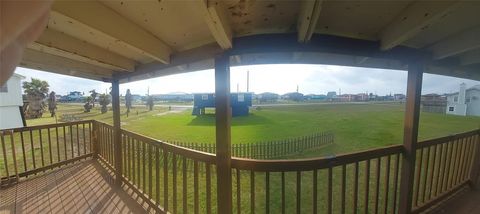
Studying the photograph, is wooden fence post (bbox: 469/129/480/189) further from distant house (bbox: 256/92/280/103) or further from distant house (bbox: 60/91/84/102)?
distant house (bbox: 60/91/84/102)

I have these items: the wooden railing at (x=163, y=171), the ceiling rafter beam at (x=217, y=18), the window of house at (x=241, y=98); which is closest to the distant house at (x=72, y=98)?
the window of house at (x=241, y=98)

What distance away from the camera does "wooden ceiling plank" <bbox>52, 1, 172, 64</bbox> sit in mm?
1320

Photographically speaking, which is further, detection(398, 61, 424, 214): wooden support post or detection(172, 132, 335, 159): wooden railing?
detection(172, 132, 335, 159): wooden railing

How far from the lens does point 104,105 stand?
77.3ft

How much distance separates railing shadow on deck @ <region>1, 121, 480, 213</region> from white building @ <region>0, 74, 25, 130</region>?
1028cm

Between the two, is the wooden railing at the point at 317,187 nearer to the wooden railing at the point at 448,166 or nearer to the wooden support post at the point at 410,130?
the wooden support post at the point at 410,130

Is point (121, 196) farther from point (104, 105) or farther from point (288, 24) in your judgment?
point (104, 105)

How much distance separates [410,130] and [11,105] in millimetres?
16657

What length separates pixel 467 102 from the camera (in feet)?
75.9

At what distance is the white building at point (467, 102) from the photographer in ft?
73.1

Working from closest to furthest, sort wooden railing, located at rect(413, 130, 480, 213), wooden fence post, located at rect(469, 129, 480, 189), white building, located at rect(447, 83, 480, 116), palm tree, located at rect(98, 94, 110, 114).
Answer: wooden railing, located at rect(413, 130, 480, 213) < wooden fence post, located at rect(469, 129, 480, 189) < white building, located at rect(447, 83, 480, 116) < palm tree, located at rect(98, 94, 110, 114)

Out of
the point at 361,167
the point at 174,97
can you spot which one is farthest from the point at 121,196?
the point at 174,97

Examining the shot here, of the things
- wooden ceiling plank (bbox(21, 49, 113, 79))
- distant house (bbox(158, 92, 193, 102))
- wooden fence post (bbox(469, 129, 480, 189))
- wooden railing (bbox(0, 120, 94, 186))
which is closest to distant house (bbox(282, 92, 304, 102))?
distant house (bbox(158, 92, 193, 102))

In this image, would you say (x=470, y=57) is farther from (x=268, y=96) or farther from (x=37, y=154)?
(x=268, y=96)
